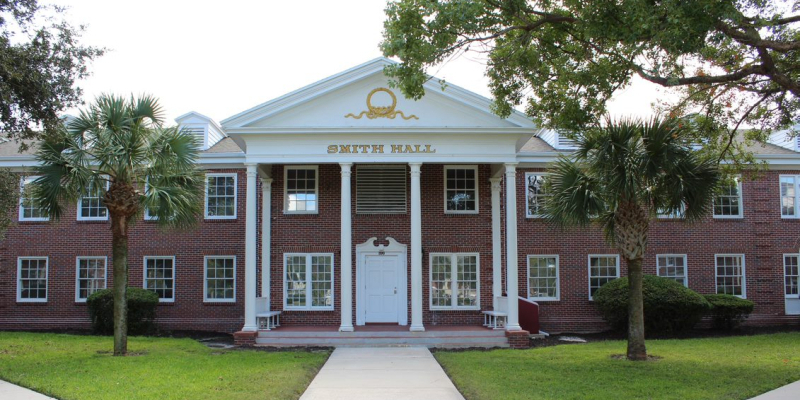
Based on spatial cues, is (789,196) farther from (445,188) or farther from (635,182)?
(635,182)

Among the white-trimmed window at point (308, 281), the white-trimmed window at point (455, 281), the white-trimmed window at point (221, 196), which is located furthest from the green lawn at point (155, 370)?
the white-trimmed window at point (455, 281)

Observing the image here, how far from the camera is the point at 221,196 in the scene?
21453mm

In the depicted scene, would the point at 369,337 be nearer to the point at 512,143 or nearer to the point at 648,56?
the point at 512,143

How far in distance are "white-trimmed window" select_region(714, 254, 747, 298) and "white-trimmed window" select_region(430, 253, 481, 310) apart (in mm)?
7817

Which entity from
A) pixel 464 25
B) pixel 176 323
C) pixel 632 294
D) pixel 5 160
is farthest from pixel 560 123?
pixel 5 160

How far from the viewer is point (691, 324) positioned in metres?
19.2

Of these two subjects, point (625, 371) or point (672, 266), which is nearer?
point (625, 371)

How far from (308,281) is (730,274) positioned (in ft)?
43.3

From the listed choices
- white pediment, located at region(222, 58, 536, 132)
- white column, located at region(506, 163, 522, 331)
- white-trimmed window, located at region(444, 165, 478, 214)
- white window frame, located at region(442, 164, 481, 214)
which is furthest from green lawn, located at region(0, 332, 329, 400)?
white-trimmed window, located at region(444, 165, 478, 214)

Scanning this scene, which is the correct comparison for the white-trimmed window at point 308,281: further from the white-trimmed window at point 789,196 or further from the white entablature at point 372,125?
the white-trimmed window at point 789,196

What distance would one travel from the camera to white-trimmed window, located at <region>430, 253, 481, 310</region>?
66.1 feet

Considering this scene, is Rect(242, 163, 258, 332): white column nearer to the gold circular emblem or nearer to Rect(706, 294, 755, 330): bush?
the gold circular emblem

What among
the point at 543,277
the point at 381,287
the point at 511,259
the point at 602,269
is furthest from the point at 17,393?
the point at 602,269

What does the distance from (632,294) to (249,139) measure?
10.1 meters
